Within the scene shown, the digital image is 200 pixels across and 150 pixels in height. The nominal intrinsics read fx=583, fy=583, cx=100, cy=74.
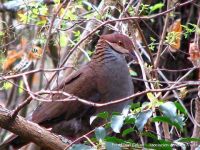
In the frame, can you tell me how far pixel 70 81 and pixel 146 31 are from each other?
4.96ft

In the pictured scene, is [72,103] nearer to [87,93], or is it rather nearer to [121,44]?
[87,93]

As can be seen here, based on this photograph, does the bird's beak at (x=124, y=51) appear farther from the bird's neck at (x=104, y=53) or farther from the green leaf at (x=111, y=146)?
the green leaf at (x=111, y=146)

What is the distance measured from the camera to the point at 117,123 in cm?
218

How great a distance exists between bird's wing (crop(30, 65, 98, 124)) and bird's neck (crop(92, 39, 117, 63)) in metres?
0.13

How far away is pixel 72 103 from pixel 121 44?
1.55ft

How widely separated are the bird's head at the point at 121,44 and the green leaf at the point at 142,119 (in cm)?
133

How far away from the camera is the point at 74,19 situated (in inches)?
137

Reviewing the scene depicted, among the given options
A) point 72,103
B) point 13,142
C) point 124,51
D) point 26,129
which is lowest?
point 13,142

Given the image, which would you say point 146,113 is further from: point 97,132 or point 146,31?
point 146,31

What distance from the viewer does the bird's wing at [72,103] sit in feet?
11.7

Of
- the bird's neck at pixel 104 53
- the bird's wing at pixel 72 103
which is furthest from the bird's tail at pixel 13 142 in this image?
the bird's neck at pixel 104 53

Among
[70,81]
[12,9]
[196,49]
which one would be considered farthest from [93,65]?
[12,9]

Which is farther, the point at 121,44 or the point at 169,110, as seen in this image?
the point at 121,44

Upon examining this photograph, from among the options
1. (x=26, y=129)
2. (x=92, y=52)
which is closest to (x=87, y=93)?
Answer: (x=92, y=52)
